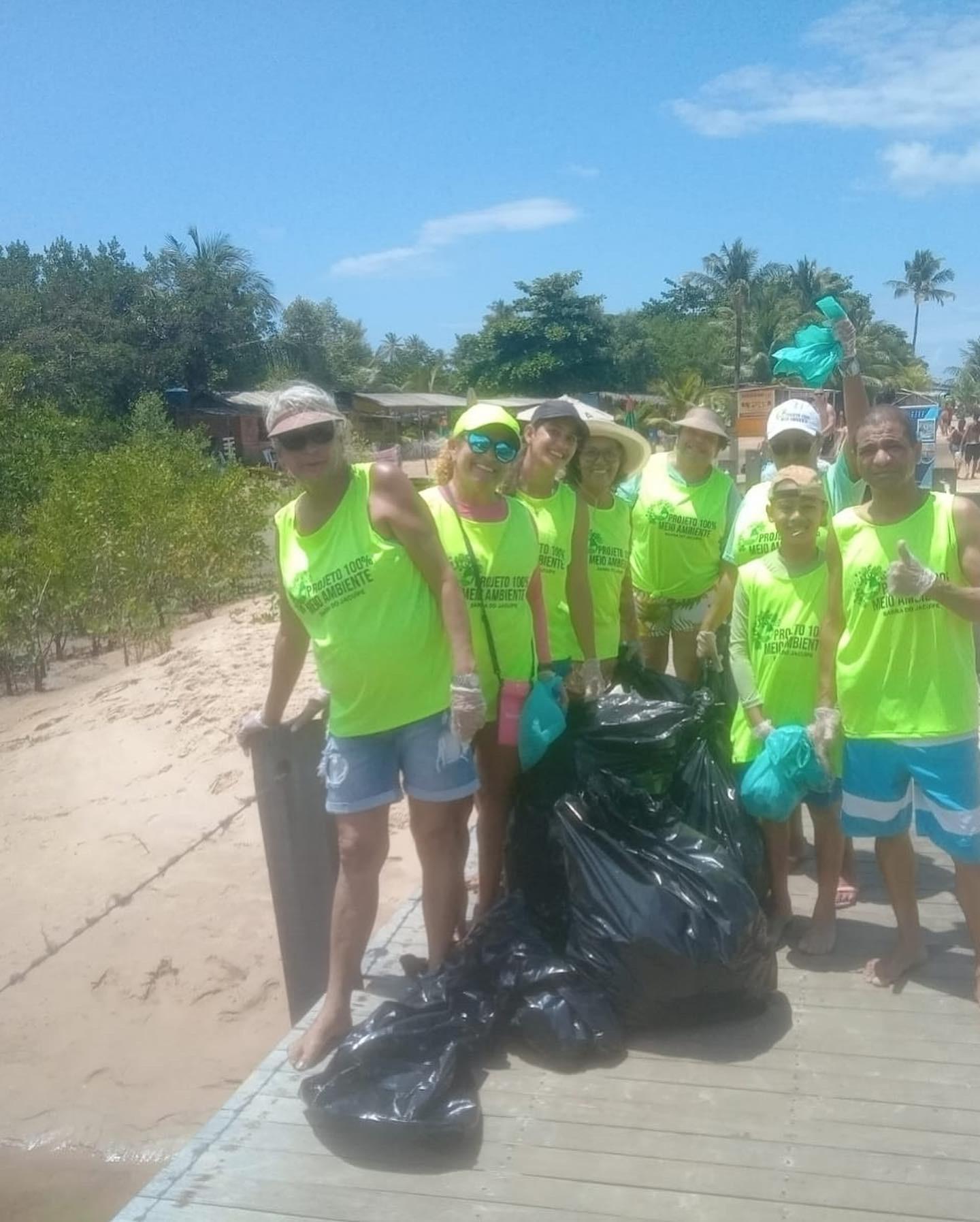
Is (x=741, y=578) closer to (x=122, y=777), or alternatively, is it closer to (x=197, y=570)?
(x=122, y=777)

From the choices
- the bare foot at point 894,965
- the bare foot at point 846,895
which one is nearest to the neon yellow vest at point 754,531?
the bare foot at point 846,895

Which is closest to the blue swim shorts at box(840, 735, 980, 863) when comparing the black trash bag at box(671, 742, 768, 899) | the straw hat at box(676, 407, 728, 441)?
the black trash bag at box(671, 742, 768, 899)

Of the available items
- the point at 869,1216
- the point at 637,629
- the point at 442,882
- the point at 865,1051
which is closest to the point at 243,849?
the point at 637,629

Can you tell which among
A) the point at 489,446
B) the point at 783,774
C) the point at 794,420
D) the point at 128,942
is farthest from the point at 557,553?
the point at 128,942

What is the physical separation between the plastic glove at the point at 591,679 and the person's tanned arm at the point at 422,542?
831 millimetres

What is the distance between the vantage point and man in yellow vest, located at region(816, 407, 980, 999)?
2.97 m

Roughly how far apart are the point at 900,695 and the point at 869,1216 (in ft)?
4.16

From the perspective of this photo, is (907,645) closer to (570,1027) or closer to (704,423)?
(570,1027)

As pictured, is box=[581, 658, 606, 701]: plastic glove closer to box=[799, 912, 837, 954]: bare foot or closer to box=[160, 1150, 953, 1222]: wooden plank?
box=[799, 912, 837, 954]: bare foot

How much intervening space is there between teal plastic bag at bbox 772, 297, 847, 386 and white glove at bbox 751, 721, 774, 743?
1480 millimetres

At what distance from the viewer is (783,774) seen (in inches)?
126

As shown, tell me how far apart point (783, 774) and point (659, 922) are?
60 centimetres

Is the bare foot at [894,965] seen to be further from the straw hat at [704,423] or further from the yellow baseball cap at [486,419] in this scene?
the straw hat at [704,423]

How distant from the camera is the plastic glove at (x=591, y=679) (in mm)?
3656
